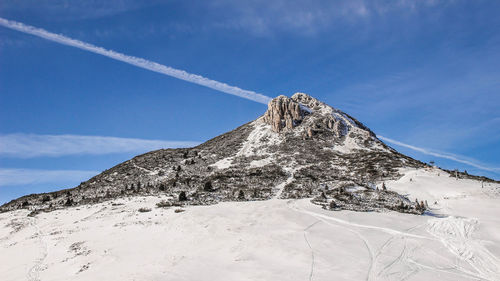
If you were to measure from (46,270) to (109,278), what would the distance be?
640cm

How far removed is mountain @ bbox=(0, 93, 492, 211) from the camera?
49125mm

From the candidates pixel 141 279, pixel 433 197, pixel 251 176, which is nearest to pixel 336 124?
pixel 251 176

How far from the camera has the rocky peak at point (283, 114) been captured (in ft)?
315

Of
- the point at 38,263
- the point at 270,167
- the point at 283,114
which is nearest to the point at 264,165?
the point at 270,167

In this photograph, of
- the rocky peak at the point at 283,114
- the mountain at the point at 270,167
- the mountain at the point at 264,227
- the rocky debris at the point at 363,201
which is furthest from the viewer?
the rocky peak at the point at 283,114

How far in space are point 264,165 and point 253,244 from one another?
47554 mm

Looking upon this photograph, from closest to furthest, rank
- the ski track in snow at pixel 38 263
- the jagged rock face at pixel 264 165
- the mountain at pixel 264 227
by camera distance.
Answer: the mountain at pixel 264 227, the ski track in snow at pixel 38 263, the jagged rock face at pixel 264 165

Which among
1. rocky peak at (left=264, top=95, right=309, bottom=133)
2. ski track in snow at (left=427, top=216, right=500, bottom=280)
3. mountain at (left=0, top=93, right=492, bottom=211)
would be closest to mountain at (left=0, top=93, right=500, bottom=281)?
ski track in snow at (left=427, top=216, right=500, bottom=280)

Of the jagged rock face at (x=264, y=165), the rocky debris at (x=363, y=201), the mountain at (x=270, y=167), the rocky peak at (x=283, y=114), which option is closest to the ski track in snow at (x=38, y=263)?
the mountain at (x=270, y=167)

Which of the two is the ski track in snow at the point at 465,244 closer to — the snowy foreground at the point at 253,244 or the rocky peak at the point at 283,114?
the snowy foreground at the point at 253,244

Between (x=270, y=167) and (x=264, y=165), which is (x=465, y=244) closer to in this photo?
(x=270, y=167)

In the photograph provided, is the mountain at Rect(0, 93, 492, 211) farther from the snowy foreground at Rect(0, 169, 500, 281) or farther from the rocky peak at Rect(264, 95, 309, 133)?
the snowy foreground at Rect(0, 169, 500, 281)

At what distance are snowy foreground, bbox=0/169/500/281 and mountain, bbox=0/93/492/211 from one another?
785 centimetres

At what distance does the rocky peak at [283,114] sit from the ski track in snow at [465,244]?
64.2m
